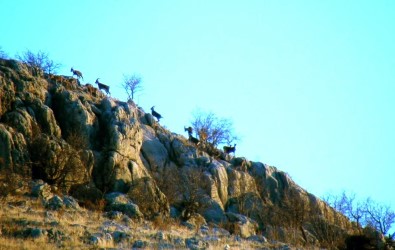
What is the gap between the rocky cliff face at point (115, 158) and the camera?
3622 cm

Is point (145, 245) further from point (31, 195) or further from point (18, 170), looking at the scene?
point (18, 170)

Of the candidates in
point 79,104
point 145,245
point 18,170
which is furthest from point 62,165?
point 145,245

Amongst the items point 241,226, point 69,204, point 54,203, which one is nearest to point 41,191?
point 69,204

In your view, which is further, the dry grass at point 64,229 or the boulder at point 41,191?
the boulder at point 41,191

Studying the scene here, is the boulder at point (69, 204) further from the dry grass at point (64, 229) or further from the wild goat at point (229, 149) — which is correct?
the wild goat at point (229, 149)

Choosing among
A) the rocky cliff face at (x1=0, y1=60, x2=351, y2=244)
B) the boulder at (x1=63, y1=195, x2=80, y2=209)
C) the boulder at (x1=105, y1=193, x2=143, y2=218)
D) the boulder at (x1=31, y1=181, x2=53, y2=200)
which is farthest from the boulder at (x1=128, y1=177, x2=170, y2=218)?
the boulder at (x1=63, y1=195, x2=80, y2=209)

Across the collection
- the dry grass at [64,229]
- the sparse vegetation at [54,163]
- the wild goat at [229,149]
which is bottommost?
the dry grass at [64,229]

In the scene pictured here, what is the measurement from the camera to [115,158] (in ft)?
139

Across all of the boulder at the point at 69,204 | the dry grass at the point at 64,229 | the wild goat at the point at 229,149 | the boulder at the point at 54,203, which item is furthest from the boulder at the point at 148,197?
the wild goat at the point at 229,149

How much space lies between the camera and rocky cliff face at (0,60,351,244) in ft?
119

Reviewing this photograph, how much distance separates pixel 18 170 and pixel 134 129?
47.8 ft

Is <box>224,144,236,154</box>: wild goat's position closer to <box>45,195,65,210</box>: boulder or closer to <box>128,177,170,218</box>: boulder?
<box>128,177,170,218</box>: boulder

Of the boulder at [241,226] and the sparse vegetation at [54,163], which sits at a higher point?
the sparse vegetation at [54,163]

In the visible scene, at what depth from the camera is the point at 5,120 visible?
37406mm
